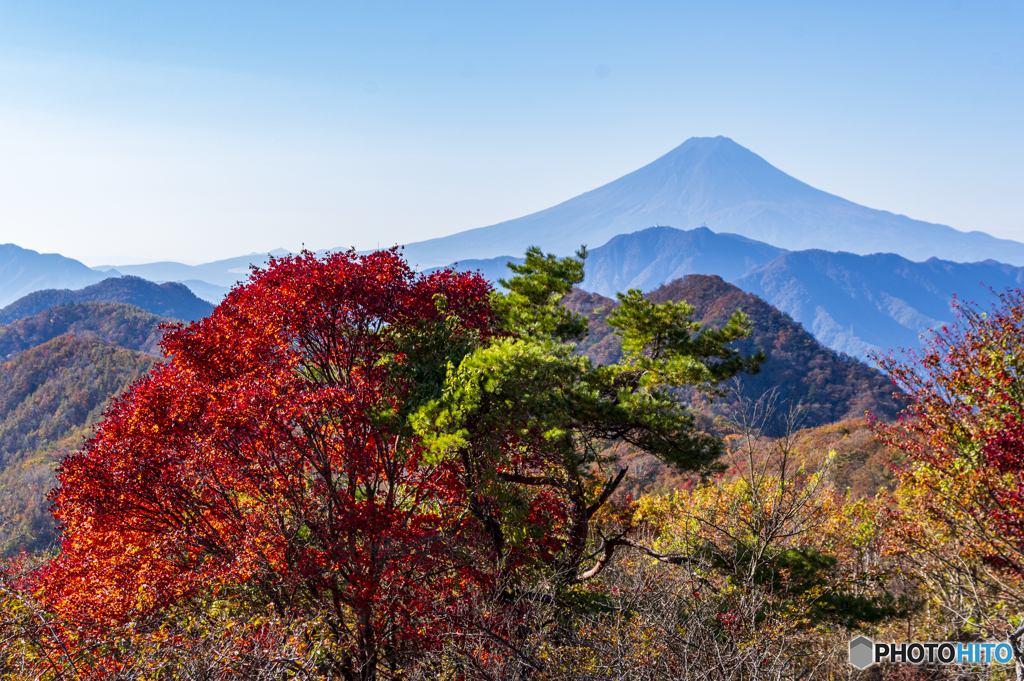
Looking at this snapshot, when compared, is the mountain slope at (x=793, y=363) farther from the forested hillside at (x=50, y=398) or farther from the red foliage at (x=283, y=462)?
the red foliage at (x=283, y=462)

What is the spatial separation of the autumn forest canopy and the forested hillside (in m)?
54.2

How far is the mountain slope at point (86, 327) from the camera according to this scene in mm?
95688

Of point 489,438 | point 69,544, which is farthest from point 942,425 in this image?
point 69,544

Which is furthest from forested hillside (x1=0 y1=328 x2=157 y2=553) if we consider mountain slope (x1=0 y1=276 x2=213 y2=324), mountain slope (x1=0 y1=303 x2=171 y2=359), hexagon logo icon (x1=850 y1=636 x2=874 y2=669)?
mountain slope (x1=0 y1=276 x2=213 y2=324)

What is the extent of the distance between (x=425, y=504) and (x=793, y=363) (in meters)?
81.2

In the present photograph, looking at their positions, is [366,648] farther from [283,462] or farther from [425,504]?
[283,462]

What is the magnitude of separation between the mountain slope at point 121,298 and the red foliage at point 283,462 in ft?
467

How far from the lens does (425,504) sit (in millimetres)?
8312

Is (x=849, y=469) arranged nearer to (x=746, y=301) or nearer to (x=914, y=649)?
(x=914, y=649)

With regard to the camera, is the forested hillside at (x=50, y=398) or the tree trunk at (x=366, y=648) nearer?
the tree trunk at (x=366, y=648)

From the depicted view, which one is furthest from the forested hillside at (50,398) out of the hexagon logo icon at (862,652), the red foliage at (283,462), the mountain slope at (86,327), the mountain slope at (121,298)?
the mountain slope at (121,298)

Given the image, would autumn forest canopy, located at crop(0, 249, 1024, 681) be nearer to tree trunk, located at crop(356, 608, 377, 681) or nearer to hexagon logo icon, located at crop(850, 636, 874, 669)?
tree trunk, located at crop(356, 608, 377, 681)

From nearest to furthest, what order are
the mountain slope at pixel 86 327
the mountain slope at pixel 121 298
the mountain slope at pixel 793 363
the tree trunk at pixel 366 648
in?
1. the tree trunk at pixel 366 648
2. the mountain slope at pixel 793 363
3. the mountain slope at pixel 86 327
4. the mountain slope at pixel 121 298

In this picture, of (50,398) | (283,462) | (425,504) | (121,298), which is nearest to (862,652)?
(425,504)
